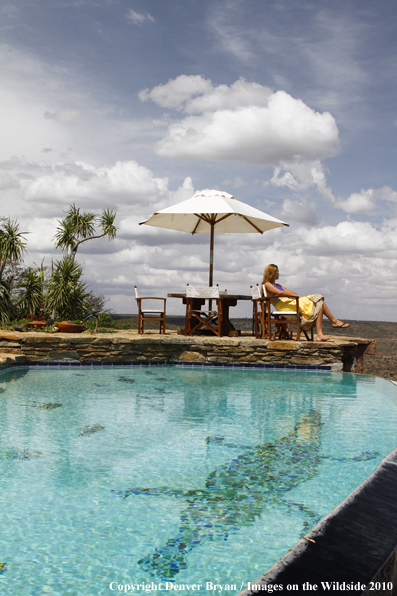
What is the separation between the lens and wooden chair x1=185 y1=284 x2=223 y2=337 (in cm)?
921

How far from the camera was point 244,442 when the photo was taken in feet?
13.2

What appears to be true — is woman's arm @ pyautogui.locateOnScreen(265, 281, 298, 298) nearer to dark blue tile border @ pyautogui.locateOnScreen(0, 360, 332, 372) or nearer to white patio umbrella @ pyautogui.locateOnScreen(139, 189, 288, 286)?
dark blue tile border @ pyautogui.locateOnScreen(0, 360, 332, 372)

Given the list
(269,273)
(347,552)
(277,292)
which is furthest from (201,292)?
(347,552)

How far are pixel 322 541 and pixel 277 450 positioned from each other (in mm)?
2394

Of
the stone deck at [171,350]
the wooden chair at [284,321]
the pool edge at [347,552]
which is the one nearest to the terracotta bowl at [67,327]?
the stone deck at [171,350]

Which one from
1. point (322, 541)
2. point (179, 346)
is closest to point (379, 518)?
point (322, 541)

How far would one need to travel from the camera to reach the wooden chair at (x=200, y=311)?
30.2ft

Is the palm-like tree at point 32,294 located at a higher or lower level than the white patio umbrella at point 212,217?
lower

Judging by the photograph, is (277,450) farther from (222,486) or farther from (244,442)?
(222,486)

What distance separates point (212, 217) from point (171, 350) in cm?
371

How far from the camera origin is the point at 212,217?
10711 mm

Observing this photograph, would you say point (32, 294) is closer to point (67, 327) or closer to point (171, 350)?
point (67, 327)

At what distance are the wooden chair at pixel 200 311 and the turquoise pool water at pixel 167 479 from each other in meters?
3.23

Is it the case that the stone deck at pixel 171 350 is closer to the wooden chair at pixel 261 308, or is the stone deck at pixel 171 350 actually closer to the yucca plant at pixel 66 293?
the wooden chair at pixel 261 308
